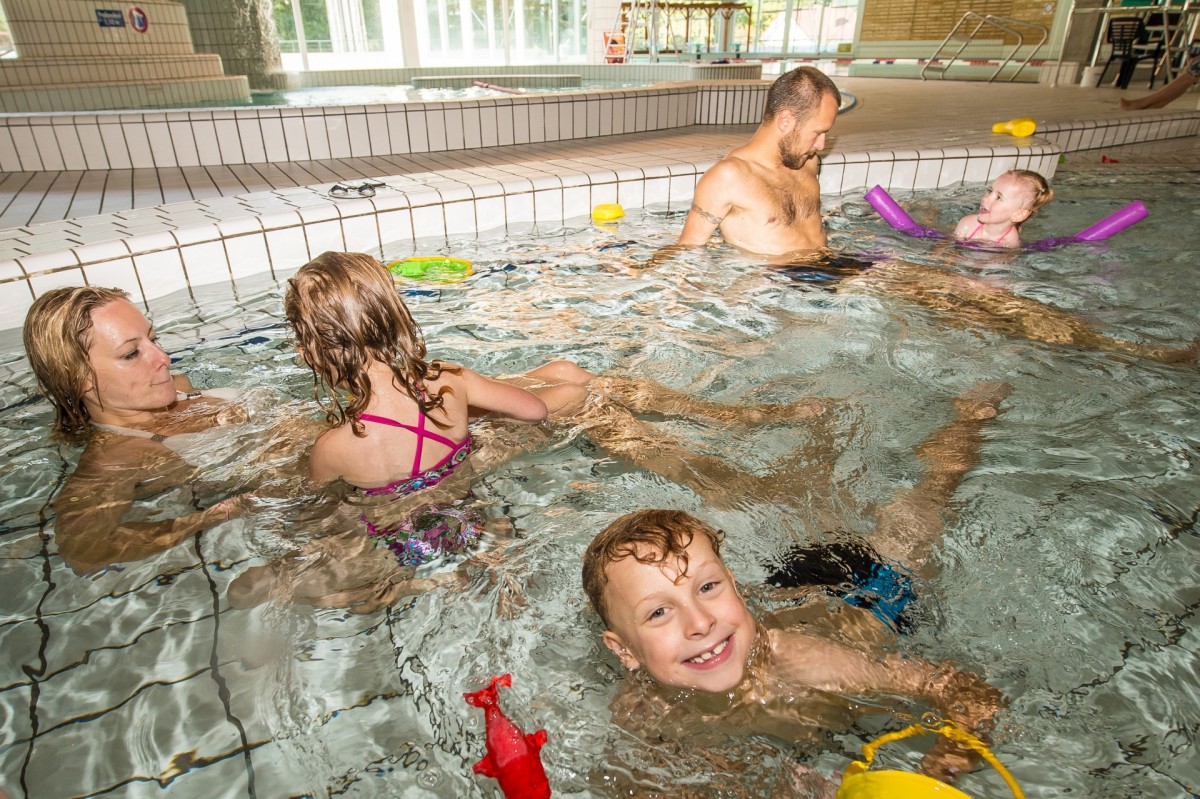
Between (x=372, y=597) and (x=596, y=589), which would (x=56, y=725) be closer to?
(x=372, y=597)

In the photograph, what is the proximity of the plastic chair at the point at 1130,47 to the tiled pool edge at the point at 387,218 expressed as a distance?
8494 mm

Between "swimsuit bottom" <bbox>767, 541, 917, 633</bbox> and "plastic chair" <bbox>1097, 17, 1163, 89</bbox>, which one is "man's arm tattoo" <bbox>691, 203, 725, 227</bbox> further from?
"plastic chair" <bbox>1097, 17, 1163, 89</bbox>

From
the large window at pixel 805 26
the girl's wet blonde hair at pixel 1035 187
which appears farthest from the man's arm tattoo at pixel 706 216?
the large window at pixel 805 26

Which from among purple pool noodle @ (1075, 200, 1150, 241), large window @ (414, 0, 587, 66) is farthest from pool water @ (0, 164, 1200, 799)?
large window @ (414, 0, 587, 66)

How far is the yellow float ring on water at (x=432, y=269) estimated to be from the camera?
159 inches

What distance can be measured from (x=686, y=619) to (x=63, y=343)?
1.96 metres

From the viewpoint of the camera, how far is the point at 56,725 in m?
1.51

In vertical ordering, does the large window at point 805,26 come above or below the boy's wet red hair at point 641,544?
above

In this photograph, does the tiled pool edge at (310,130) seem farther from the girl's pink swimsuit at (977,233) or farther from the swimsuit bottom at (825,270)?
the girl's pink swimsuit at (977,233)

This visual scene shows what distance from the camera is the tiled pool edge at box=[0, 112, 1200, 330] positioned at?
11.3ft

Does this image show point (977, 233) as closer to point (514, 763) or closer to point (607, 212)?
point (607, 212)

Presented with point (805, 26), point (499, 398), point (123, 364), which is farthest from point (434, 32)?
point (499, 398)

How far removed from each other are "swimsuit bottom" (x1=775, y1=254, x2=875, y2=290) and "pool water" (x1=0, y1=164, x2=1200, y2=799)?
1.75 ft

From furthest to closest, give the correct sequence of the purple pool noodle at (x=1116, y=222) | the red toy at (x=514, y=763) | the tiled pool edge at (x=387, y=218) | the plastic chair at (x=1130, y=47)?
the plastic chair at (x=1130, y=47) → the purple pool noodle at (x=1116, y=222) → the tiled pool edge at (x=387, y=218) → the red toy at (x=514, y=763)
